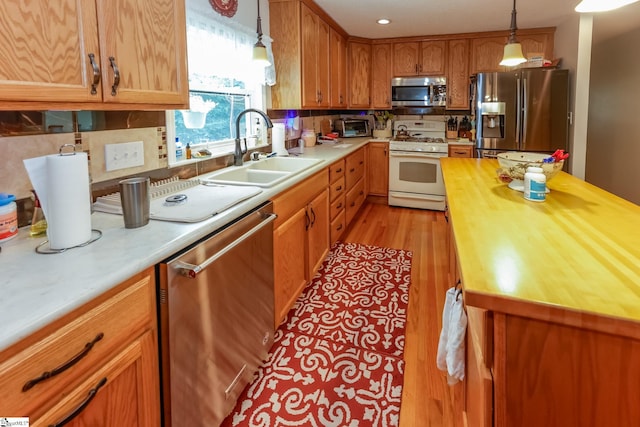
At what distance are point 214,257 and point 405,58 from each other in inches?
172

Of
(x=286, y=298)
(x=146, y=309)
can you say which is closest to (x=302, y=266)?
(x=286, y=298)

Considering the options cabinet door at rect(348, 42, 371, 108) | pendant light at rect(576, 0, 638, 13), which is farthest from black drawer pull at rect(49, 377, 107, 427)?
cabinet door at rect(348, 42, 371, 108)

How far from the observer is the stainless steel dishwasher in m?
1.18

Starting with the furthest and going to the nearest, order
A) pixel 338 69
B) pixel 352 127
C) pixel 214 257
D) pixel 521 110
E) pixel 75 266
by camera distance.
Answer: pixel 352 127 → pixel 338 69 → pixel 521 110 → pixel 214 257 → pixel 75 266

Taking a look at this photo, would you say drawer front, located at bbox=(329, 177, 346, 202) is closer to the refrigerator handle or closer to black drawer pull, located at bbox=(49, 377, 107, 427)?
the refrigerator handle

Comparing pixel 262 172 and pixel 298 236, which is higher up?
pixel 262 172

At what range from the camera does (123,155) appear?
1.69 m

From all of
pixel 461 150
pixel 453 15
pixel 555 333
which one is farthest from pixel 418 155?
pixel 555 333

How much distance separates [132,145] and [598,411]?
184 cm

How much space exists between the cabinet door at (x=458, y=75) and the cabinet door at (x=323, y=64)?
165 centimetres

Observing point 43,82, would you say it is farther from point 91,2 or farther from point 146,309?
point 146,309

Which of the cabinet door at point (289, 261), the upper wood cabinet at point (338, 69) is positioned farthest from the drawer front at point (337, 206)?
the upper wood cabinet at point (338, 69)

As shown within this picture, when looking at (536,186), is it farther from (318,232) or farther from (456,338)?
(318,232)

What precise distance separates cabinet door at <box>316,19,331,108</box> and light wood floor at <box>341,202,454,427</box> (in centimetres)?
137
